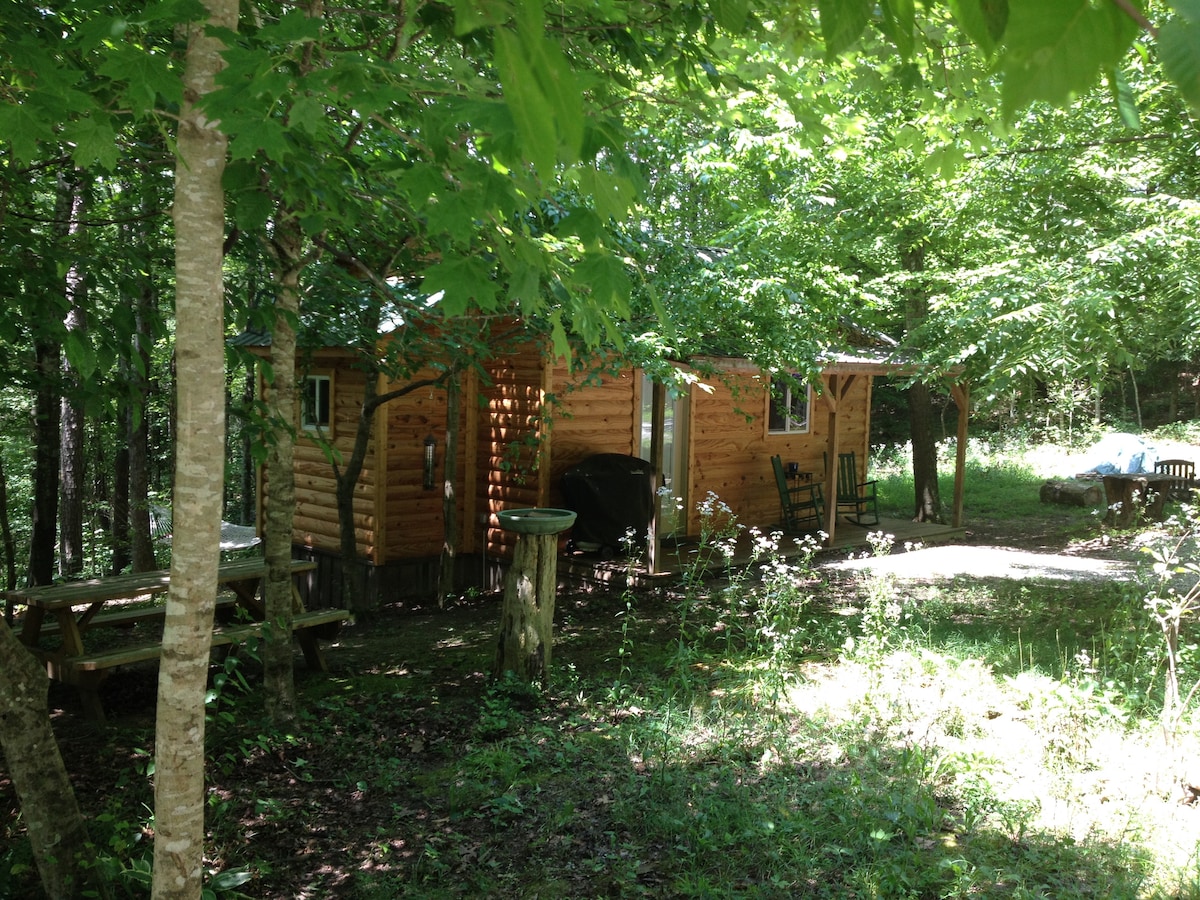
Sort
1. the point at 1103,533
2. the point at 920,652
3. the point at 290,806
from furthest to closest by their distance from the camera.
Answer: the point at 1103,533 → the point at 920,652 → the point at 290,806

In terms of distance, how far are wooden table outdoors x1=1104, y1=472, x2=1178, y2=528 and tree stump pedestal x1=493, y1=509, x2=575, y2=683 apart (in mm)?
11250

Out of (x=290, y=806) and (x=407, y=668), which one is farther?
(x=407, y=668)

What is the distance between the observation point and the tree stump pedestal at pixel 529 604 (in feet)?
20.8

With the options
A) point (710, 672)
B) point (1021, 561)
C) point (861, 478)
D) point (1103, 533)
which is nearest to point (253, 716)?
point (710, 672)

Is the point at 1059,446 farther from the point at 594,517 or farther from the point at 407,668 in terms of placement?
the point at 407,668

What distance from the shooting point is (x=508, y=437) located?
10836 mm

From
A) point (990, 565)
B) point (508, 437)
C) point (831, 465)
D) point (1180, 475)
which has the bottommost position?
point (990, 565)

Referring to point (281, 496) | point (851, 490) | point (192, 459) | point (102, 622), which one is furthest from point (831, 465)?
point (192, 459)

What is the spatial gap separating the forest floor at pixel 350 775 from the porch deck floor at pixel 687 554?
1821mm

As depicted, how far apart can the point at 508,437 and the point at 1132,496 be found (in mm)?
10007

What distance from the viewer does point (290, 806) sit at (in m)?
4.33

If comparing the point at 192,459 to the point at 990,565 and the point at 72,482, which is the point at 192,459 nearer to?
the point at 72,482

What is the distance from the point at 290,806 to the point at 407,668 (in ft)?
8.83

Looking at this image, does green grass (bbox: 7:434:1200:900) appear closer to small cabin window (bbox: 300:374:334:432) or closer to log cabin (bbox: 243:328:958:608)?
log cabin (bbox: 243:328:958:608)
